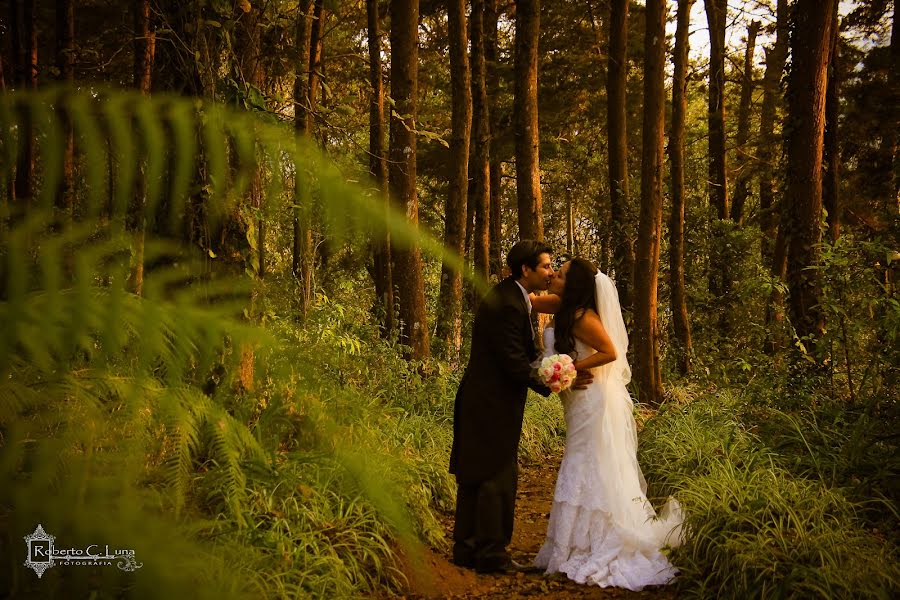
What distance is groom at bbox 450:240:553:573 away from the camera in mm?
5629

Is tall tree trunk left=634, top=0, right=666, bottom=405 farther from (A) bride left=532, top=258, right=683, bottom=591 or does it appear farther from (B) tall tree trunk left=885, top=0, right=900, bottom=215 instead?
(A) bride left=532, top=258, right=683, bottom=591

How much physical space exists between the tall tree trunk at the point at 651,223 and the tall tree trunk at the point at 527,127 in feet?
7.82

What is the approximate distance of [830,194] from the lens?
37.3 feet

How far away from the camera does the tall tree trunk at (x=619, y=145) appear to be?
14.4 meters

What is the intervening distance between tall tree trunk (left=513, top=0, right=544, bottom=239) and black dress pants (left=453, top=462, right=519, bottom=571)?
5.73 m

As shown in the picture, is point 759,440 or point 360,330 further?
point 360,330

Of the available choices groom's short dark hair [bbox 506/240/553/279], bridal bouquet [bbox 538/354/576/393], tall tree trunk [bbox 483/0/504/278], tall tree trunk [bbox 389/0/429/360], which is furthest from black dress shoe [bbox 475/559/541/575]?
tall tree trunk [bbox 483/0/504/278]

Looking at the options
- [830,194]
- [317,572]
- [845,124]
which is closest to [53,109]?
[317,572]

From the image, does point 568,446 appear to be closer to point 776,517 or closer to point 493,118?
point 776,517

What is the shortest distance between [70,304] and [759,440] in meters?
7.41

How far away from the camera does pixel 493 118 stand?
20547 mm

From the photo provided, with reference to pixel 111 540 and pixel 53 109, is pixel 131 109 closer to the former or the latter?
pixel 53 109

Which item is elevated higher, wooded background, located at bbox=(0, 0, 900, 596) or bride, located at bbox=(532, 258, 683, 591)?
wooded background, located at bbox=(0, 0, 900, 596)

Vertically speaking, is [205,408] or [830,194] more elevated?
[830,194]
